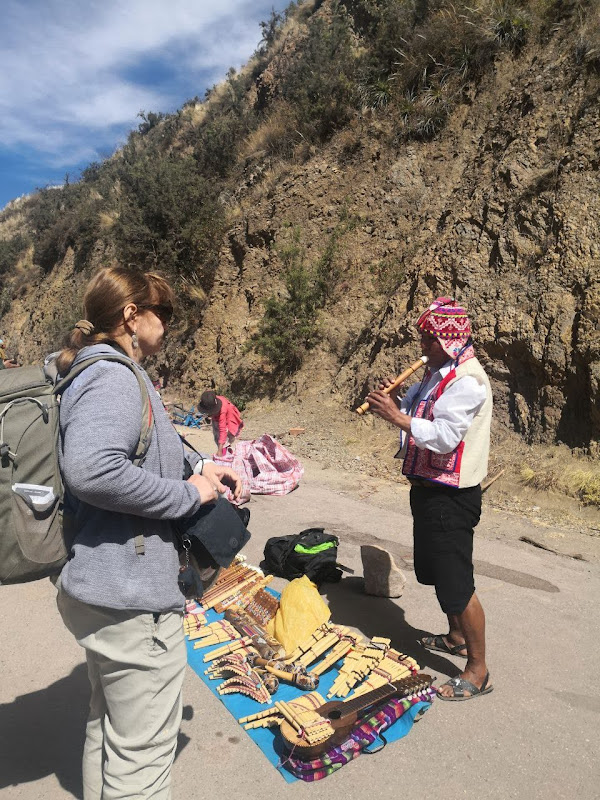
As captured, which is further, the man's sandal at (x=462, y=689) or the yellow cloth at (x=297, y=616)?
the yellow cloth at (x=297, y=616)

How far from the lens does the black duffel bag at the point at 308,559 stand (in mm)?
4438

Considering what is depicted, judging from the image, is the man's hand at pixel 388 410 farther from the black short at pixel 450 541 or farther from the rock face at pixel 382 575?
the rock face at pixel 382 575

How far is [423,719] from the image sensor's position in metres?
2.87

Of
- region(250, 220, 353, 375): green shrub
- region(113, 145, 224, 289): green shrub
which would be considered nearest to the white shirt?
region(250, 220, 353, 375): green shrub

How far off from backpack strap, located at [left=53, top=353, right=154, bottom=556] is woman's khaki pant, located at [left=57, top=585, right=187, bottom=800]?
23cm

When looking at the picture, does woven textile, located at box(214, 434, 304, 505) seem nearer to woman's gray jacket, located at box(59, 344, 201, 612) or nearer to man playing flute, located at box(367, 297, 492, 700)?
man playing flute, located at box(367, 297, 492, 700)

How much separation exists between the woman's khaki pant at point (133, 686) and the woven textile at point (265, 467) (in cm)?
506

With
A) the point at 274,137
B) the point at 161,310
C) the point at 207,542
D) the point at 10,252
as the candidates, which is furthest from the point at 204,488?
the point at 10,252

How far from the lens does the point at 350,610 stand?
13.3 ft

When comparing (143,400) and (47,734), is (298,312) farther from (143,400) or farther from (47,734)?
(143,400)

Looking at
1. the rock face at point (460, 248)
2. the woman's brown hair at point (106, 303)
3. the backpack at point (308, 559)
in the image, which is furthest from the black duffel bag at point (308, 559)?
the rock face at point (460, 248)

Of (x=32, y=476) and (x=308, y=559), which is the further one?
(x=308, y=559)

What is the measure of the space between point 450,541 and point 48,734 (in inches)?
82.9

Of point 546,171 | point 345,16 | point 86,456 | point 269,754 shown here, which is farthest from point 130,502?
point 345,16
